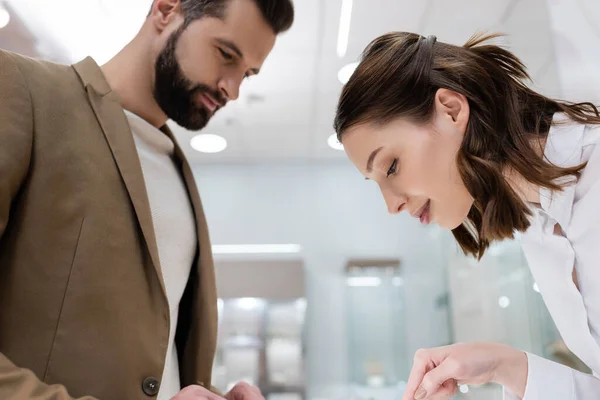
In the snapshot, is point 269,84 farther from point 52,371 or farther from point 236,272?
point 52,371

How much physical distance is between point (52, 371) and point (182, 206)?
0.39 m

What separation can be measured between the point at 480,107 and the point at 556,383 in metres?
0.40

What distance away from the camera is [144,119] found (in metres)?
1.09

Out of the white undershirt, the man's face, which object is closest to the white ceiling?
the man's face

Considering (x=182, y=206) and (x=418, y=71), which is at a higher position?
(x=418, y=71)

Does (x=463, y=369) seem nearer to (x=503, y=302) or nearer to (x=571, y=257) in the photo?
(x=571, y=257)

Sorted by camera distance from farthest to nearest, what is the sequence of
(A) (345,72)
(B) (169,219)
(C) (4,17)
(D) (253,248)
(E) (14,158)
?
(D) (253,248), (A) (345,72), (C) (4,17), (B) (169,219), (E) (14,158)

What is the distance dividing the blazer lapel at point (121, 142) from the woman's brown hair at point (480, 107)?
33cm

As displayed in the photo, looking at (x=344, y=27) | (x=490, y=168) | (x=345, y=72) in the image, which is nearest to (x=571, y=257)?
(x=490, y=168)

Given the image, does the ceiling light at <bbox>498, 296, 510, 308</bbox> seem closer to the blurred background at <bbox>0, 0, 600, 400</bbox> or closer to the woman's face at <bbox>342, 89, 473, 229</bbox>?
the blurred background at <bbox>0, 0, 600, 400</bbox>

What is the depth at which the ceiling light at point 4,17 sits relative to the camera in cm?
232

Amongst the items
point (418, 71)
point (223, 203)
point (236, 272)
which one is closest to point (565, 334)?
point (418, 71)

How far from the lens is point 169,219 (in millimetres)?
954

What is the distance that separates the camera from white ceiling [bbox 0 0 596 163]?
212 centimetres
